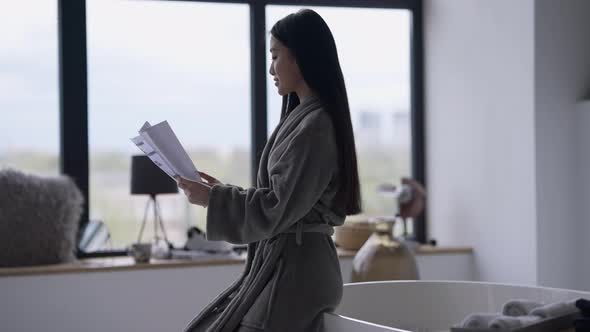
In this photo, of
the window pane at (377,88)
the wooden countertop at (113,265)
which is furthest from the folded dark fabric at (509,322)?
the window pane at (377,88)

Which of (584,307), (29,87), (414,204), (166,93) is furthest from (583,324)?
(29,87)

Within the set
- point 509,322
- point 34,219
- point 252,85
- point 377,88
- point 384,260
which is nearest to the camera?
point 509,322

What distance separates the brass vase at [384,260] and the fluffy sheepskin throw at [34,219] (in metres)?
1.38

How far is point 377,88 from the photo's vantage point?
4.56m

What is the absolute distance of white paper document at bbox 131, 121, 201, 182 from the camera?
6.13 ft

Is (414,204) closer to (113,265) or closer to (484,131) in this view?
(484,131)

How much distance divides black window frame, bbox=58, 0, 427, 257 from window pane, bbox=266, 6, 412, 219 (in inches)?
1.8

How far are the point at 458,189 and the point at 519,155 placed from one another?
2.05ft

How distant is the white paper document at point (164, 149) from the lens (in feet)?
6.13

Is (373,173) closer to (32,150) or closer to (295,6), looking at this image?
(295,6)

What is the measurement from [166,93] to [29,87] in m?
0.69

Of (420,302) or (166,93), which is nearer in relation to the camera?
(420,302)

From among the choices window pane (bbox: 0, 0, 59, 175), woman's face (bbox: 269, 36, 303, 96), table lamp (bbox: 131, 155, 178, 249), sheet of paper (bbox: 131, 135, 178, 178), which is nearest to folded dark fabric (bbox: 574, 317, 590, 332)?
woman's face (bbox: 269, 36, 303, 96)

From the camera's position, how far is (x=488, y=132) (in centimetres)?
399
